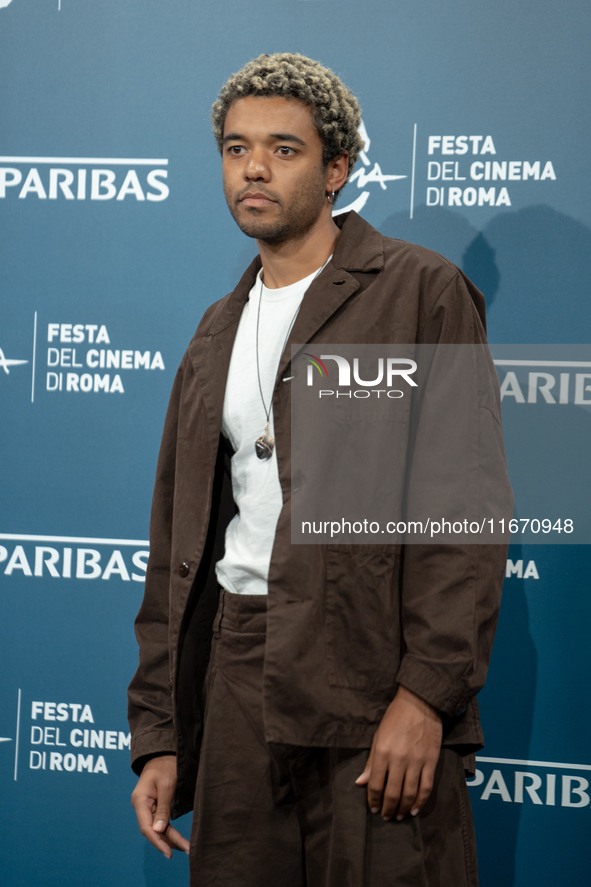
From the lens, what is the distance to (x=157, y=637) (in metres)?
1.53

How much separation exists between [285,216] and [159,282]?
31.0 inches

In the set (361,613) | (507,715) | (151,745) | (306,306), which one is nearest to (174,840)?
(151,745)

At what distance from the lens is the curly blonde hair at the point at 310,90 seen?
1364 millimetres

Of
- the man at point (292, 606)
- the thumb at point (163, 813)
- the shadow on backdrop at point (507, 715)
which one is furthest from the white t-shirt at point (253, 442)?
the shadow on backdrop at point (507, 715)

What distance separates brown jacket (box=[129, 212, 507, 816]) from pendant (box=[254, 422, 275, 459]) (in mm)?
33

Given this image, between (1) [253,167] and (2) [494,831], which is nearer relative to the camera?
(1) [253,167]

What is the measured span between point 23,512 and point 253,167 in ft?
4.03

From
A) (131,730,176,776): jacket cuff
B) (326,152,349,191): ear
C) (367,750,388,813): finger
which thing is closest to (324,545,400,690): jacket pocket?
(367,750,388,813): finger

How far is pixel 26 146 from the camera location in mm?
2096

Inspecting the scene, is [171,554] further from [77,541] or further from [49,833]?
[49,833]

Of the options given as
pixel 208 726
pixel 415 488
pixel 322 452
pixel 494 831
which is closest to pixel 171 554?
pixel 208 726

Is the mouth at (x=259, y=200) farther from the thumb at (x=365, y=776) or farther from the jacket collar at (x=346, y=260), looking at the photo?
the thumb at (x=365, y=776)

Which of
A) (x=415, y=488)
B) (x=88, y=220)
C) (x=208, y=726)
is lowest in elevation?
(x=208, y=726)

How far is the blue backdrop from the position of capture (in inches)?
73.4
